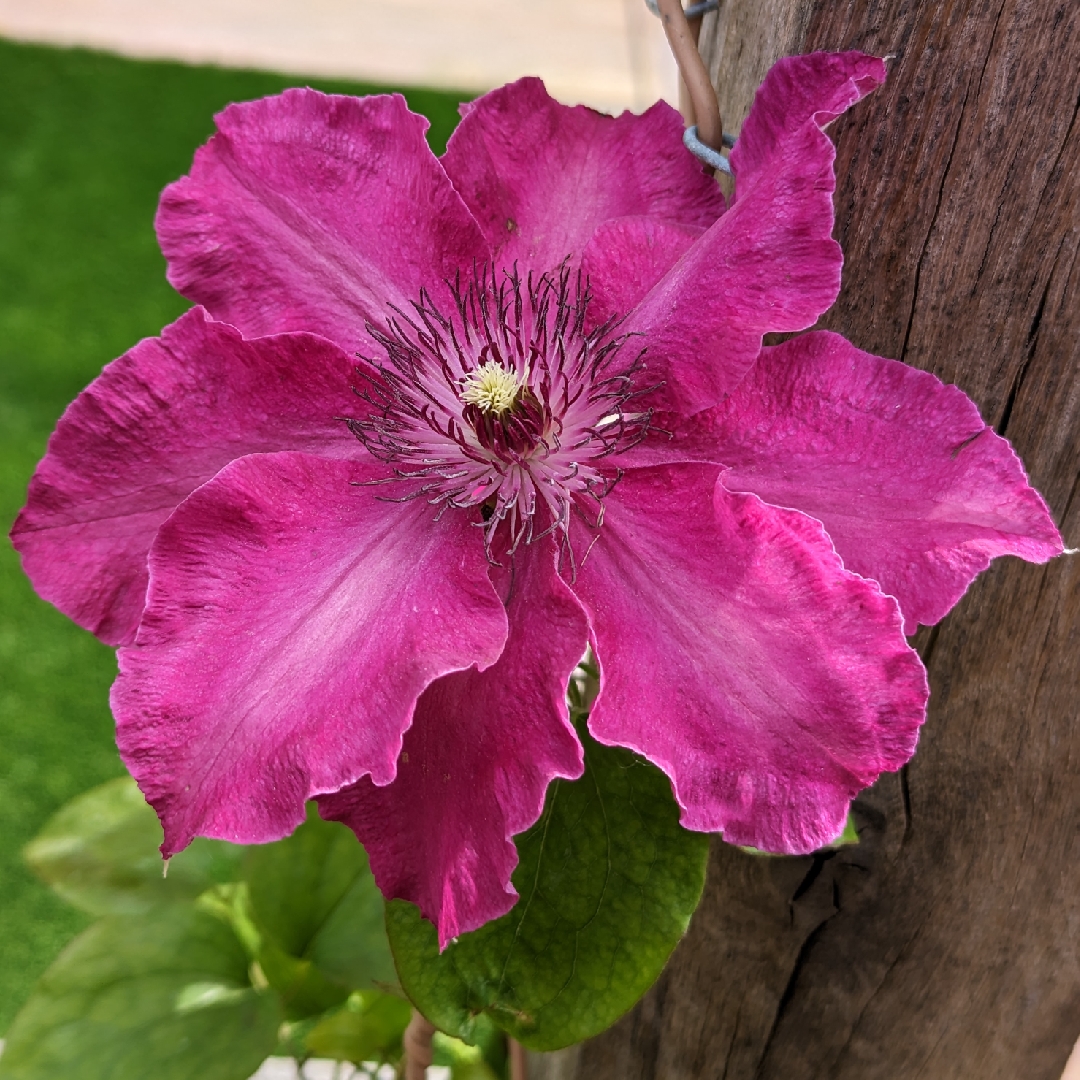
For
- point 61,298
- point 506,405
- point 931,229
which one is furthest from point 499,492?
point 61,298

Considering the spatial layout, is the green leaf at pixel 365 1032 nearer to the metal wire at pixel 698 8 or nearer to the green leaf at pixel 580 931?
the green leaf at pixel 580 931

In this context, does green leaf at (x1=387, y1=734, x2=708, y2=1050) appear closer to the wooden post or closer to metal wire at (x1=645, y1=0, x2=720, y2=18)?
the wooden post

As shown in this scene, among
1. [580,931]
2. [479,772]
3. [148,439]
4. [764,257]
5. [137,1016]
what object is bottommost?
[137,1016]

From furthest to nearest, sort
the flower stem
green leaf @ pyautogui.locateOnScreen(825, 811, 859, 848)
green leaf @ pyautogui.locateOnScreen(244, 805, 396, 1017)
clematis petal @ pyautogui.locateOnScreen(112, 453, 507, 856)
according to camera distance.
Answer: green leaf @ pyautogui.locateOnScreen(244, 805, 396, 1017) → the flower stem → green leaf @ pyautogui.locateOnScreen(825, 811, 859, 848) → clematis petal @ pyautogui.locateOnScreen(112, 453, 507, 856)

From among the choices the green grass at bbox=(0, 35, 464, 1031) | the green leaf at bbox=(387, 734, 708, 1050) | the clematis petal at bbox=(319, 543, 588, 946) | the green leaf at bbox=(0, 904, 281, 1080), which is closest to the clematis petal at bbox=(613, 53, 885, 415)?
the clematis petal at bbox=(319, 543, 588, 946)

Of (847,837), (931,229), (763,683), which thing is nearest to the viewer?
(763,683)

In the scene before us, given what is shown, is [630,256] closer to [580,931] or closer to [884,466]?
[884,466]

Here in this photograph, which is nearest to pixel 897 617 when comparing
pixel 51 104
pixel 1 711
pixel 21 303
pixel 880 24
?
pixel 880 24
